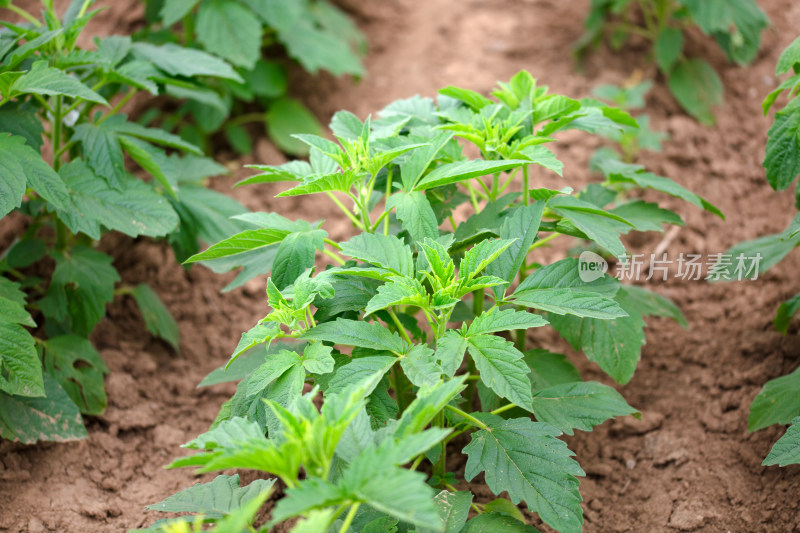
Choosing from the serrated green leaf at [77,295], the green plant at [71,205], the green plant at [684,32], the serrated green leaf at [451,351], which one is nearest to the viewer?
the serrated green leaf at [451,351]

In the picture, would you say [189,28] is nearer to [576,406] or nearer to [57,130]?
[57,130]

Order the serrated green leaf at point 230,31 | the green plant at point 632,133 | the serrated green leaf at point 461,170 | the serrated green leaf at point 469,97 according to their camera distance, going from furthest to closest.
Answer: the green plant at point 632,133
the serrated green leaf at point 230,31
the serrated green leaf at point 469,97
the serrated green leaf at point 461,170

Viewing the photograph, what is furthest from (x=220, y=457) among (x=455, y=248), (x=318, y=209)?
(x=318, y=209)

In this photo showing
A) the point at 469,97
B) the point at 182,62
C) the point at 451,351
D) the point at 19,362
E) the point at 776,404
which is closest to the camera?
the point at 451,351

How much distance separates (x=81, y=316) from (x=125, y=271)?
0.59 m

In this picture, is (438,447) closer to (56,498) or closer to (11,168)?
(56,498)

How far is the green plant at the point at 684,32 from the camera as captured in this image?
11.6ft

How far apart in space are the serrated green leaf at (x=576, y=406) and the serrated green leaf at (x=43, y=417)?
1.54 meters

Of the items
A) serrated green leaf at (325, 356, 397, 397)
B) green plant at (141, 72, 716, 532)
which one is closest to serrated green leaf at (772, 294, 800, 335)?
green plant at (141, 72, 716, 532)

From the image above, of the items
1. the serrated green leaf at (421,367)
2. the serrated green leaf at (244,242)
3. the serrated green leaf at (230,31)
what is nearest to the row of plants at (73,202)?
the serrated green leaf at (230,31)

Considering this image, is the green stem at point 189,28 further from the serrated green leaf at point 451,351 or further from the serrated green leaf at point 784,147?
the serrated green leaf at point 784,147

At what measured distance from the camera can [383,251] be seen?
1.85 meters

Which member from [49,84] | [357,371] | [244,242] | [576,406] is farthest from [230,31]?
[576,406]

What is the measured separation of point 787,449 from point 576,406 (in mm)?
567
